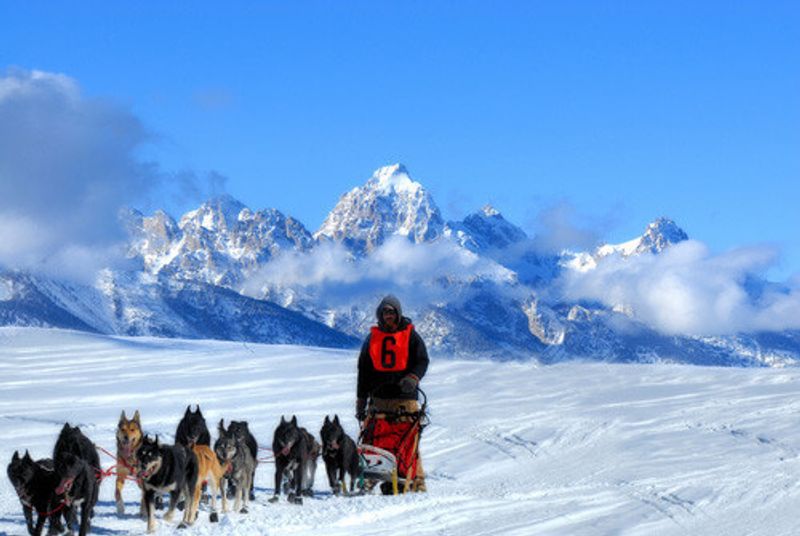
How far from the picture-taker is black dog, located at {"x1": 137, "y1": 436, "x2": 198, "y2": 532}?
11.5m

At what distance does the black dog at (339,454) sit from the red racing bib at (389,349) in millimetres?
1017

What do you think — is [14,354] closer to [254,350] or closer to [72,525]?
[254,350]

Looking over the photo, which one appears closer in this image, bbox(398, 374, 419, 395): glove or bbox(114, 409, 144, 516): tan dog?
bbox(114, 409, 144, 516): tan dog

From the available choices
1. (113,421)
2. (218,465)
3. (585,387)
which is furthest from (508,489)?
(585,387)

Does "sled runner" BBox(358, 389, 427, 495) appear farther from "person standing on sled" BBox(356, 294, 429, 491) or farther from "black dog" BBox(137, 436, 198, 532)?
"black dog" BBox(137, 436, 198, 532)

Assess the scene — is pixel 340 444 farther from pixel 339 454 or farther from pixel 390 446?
pixel 390 446

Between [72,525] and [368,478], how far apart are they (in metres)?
4.20

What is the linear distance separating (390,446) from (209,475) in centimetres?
250

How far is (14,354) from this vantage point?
38000 mm

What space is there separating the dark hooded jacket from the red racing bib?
51 mm

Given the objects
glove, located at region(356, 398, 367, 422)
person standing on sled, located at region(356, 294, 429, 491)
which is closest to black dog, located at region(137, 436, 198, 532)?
glove, located at region(356, 398, 367, 422)

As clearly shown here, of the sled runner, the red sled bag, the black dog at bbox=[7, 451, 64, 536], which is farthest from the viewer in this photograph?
the red sled bag

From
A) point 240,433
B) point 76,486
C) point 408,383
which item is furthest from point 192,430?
point 76,486

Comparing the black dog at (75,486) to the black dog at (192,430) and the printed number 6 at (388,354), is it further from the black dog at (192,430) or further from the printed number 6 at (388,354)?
the printed number 6 at (388,354)
